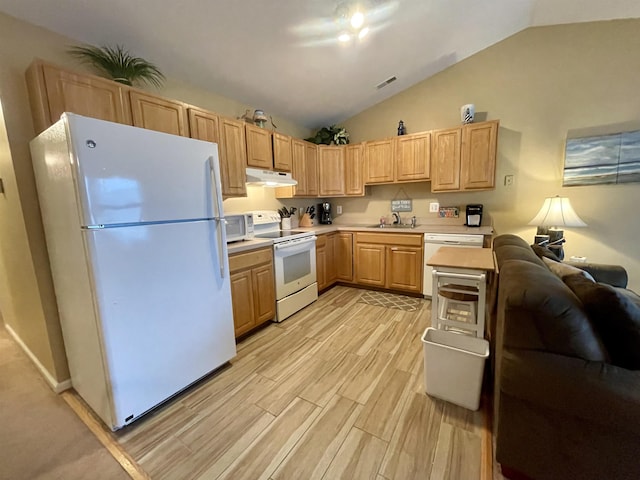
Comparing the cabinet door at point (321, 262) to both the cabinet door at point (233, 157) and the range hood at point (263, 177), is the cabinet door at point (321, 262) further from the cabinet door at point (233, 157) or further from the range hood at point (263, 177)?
the cabinet door at point (233, 157)

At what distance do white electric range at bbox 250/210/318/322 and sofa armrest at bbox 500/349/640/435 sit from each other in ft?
6.83

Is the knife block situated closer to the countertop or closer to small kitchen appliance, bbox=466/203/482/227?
the countertop

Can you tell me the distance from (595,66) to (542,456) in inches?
147

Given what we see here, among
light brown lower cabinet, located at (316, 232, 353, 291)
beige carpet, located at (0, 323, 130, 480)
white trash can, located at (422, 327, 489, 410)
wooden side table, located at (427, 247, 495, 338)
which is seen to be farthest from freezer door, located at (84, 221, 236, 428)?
light brown lower cabinet, located at (316, 232, 353, 291)

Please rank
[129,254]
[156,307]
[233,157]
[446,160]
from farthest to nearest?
[446,160], [233,157], [156,307], [129,254]

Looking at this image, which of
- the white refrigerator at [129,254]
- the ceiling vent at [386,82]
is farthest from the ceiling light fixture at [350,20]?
the white refrigerator at [129,254]

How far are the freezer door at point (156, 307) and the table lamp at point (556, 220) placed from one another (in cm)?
325

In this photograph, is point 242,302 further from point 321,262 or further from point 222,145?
point 222,145

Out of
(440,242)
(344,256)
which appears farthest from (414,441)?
(344,256)

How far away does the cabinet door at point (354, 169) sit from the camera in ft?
12.4

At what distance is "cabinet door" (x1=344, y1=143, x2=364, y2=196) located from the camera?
379 centimetres

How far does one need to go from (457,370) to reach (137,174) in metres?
2.19

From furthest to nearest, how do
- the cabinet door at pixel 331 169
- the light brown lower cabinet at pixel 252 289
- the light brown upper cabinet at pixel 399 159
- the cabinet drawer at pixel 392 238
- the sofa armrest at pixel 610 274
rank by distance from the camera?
the cabinet door at pixel 331 169 < the light brown upper cabinet at pixel 399 159 < the cabinet drawer at pixel 392 238 < the light brown lower cabinet at pixel 252 289 < the sofa armrest at pixel 610 274

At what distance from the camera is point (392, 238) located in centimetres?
338
